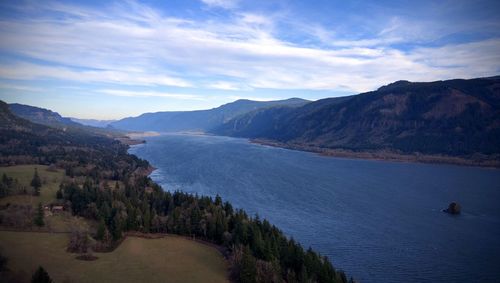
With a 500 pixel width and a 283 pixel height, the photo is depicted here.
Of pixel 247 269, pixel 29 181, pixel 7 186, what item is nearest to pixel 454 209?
pixel 247 269

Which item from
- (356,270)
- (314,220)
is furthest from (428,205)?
(356,270)

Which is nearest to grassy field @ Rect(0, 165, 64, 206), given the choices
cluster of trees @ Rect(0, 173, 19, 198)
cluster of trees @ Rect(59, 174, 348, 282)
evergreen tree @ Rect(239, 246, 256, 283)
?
cluster of trees @ Rect(0, 173, 19, 198)

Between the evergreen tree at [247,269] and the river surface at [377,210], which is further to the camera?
the river surface at [377,210]

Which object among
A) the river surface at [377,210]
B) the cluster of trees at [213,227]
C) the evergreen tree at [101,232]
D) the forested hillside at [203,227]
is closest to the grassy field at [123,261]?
the forested hillside at [203,227]

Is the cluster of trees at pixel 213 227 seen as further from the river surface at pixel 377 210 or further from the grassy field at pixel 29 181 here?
the river surface at pixel 377 210

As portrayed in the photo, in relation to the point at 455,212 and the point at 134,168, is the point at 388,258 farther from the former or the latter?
the point at 134,168

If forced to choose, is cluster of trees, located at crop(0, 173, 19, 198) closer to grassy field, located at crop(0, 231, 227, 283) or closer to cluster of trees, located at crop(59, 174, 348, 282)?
cluster of trees, located at crop(59, 174, 348, 282)

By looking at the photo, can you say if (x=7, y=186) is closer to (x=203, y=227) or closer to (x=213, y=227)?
(x=203, y=227)
